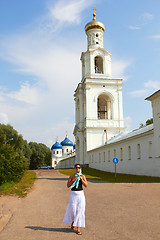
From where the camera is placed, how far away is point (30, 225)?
6.69 metres

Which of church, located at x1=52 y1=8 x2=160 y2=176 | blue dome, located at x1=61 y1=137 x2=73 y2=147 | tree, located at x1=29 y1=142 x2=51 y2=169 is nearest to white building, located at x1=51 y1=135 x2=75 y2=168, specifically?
blue dome, located at x1=61 y1=137 x2=73 y2=147

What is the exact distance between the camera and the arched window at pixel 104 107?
157ft

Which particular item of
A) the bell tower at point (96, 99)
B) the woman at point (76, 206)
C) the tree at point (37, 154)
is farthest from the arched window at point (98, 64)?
the tree at point (37, 154)

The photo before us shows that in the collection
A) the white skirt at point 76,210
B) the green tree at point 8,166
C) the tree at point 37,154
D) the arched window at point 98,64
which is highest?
the arched window at point 98,64

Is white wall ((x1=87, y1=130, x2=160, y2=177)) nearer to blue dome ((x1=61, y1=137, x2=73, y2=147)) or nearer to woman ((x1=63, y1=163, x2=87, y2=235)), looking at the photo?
woman ((x1=63, y1=163, x2=87, y2=235))

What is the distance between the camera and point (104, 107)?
4969 cm

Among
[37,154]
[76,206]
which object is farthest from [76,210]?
[37,154]

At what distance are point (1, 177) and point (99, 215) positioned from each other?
33.2 ft

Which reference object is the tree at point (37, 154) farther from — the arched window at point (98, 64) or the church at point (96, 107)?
the arched window at point (98, 64)

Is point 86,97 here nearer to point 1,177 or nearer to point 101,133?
point 101,133

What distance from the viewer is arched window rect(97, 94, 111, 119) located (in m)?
47.8

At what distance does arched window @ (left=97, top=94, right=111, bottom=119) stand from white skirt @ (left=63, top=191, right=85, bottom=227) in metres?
41.6

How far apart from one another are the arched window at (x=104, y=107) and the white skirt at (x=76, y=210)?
136 ft

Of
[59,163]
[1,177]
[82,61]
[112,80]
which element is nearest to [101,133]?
[112,80]
